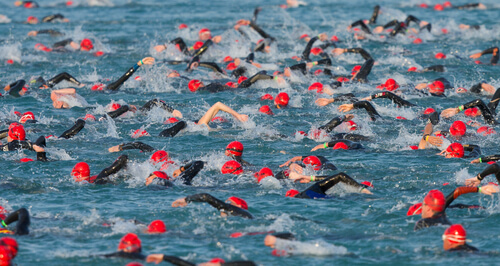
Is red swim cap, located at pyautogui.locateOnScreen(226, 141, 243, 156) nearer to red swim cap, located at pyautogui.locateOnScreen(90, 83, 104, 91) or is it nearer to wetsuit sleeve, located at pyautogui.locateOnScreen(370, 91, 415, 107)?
wetsuit sleeve, located at pyautogui.locateOnScreen(370, 91, 415, 107)

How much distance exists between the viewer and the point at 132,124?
18.0 meters

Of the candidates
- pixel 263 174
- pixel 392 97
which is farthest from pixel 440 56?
pixel 263 174

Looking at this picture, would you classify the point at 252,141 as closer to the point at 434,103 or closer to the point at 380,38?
the point at 434,103

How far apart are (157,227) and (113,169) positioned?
2.66m

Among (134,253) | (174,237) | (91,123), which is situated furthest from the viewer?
(91,123)

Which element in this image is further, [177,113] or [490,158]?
[177,113]

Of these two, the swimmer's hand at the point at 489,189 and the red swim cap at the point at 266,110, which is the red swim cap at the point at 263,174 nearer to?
the swimmer's hand at the point at 489,189

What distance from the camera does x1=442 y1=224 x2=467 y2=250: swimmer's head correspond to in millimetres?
9523

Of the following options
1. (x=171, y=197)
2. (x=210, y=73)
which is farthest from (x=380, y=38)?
(x=171, y=197)

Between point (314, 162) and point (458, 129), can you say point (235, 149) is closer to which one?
point (314, 162)

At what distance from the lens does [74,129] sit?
15695 millimetres

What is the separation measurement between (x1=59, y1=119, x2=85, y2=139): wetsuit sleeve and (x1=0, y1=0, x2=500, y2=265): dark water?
244 millimetres

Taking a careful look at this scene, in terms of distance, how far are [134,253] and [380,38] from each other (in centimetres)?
2243

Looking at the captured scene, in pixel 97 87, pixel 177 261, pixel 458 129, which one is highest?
pixel 97 87
